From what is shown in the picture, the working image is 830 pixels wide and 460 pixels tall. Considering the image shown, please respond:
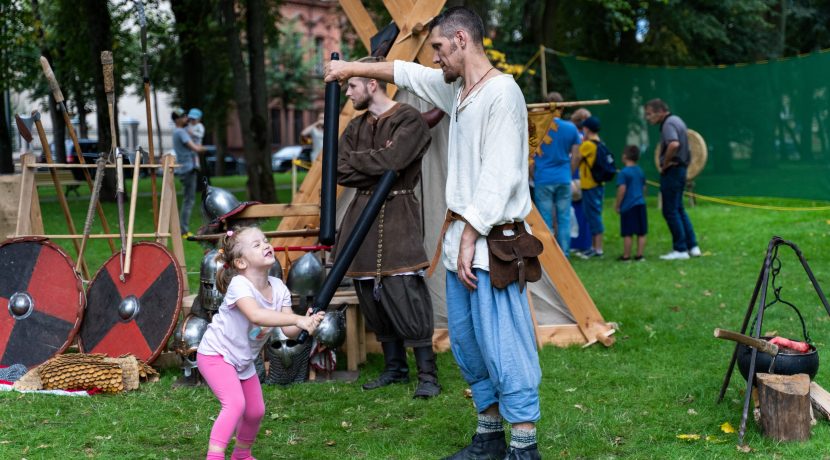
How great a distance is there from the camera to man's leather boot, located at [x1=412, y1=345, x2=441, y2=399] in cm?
545

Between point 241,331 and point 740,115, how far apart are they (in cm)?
1393

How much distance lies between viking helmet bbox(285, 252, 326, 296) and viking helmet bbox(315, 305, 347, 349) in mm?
191

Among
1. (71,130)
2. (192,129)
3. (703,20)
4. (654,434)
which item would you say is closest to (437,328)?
(654,434)

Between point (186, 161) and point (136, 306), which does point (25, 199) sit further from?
point (186, 161)

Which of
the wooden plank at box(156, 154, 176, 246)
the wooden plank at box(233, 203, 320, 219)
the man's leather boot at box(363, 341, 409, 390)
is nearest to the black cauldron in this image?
the man's leather boot at box(363, 341, 409, 390)

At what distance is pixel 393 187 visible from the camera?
18.1 ft

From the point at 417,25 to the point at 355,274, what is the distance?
1764 mm

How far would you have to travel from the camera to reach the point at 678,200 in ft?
34.6

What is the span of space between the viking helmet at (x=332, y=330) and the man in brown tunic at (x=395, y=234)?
1.06 feet

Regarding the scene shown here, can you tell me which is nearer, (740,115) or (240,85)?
(240,85)

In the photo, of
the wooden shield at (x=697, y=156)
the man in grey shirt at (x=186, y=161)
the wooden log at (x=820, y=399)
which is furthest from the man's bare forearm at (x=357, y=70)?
the wooden shield at (x=697, y=156)

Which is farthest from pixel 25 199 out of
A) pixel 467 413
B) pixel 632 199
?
pixel 632 199

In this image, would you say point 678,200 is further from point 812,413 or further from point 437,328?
point 812,413

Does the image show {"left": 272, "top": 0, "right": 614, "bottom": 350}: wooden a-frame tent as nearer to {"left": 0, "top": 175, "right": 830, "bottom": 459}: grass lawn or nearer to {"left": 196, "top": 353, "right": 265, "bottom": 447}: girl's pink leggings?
{"left": 0, "top": 175, "right": 830, "bottom": 459}: grass lawn
